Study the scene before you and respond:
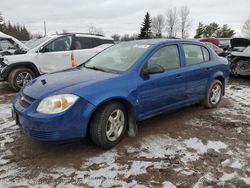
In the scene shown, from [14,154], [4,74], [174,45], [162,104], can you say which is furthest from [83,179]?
[4,74]

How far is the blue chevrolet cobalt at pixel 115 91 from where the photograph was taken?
374cm

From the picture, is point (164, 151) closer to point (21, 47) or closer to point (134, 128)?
point (134, 128)

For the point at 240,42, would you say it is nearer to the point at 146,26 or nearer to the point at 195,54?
the point at 195,54

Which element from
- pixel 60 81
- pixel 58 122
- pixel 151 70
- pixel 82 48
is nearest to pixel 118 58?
pixel 151 70

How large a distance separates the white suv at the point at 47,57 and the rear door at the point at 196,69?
4.50m

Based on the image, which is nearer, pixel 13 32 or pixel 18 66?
pixel 18 66

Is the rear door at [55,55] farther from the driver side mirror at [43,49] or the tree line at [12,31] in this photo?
the tree line at [12,31]

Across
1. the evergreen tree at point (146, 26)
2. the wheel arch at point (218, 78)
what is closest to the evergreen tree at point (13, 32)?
the evergreen tree at point (146, 26)

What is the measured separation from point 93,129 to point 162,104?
4.75 feet

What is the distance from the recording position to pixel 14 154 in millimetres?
4082

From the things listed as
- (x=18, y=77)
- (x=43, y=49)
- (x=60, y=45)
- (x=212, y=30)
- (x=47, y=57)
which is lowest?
(x=18, y=77)

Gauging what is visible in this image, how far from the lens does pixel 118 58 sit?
5.03 m

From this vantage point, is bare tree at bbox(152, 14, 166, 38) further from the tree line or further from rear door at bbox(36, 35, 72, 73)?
rear door at bbox(36, 35, 72, 73)

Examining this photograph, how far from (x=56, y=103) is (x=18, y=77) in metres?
5.21
